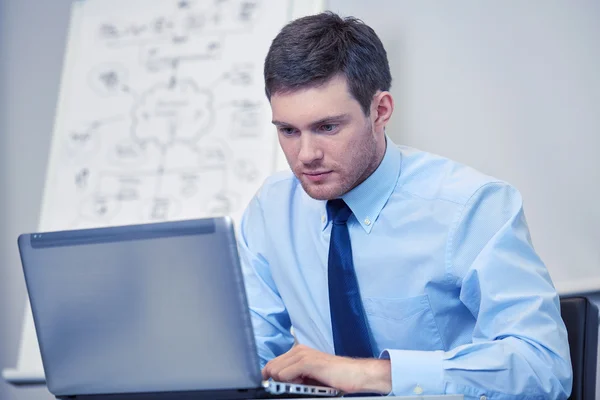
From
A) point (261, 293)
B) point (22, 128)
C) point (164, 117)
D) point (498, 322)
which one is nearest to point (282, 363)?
point (498, 322)

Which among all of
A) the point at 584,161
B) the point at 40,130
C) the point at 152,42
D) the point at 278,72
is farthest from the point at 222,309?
the point at 40,130

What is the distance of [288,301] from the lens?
146 centimetres

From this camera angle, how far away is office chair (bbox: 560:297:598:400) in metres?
1.16

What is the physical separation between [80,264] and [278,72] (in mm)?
514

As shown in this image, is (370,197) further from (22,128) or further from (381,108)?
(22,128)

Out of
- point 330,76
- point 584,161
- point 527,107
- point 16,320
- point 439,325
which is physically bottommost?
point 16,320

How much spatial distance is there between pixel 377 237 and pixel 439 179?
6.1 inches

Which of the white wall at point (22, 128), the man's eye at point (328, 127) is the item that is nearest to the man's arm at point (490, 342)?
the man's eye at point (328, 127)

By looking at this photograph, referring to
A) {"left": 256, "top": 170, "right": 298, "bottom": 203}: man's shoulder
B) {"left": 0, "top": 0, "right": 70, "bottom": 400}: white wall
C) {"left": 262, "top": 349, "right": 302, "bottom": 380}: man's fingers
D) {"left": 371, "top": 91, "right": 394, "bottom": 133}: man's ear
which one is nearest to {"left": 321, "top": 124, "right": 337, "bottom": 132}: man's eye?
{"left": 371, "top": 91, "right": 394, "bottom": 133}: man's ear

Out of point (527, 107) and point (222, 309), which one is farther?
point (527, 107)

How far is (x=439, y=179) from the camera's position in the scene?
4.43 ft

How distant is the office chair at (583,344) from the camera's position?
1157 millimetres

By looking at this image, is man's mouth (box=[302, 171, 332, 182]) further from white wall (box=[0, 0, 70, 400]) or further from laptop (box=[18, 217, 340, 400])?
white wall (box=[0, 0, 70, 400])

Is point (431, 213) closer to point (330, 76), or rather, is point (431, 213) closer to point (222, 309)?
point (330, 76)
